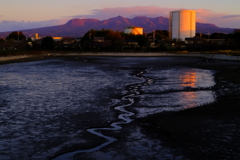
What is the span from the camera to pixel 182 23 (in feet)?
309

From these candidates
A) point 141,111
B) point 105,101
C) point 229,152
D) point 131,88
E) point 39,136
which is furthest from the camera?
point 131,88

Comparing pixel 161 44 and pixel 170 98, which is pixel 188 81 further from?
pixel 161 44

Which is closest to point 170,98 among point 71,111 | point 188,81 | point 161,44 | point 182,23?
point 71,111

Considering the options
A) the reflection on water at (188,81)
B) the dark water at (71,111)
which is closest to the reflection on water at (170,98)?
the dark water at (71,111)

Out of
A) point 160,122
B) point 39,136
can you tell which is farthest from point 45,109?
point 160,122

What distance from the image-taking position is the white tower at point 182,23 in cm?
9325

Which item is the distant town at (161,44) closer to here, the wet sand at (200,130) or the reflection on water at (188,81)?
the reflection on water at (188,81)

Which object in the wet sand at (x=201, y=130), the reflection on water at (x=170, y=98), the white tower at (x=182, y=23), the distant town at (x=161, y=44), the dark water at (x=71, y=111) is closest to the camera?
the wet sand at (x=201, y=130)

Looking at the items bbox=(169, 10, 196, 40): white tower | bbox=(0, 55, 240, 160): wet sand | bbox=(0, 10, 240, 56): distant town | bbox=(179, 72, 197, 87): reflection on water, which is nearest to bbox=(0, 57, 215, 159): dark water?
bbox=(0, 55, 240, 160): wet sand

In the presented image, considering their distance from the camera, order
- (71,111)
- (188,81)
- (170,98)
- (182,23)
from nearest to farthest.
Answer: (71,111), (170,98), (188,81), (182,23)

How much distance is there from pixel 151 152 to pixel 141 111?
3.95 metres

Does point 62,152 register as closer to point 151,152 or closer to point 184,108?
point 151,152

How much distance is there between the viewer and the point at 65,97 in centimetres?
1337

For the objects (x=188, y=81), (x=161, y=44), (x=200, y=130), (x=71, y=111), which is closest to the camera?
(x=200, y=130)
